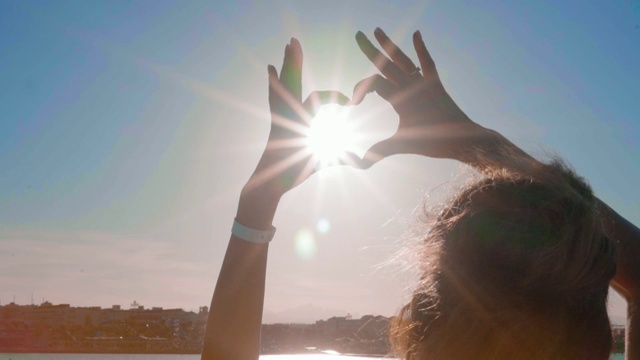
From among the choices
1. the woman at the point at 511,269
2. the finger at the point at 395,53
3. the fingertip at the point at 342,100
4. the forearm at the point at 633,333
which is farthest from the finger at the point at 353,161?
the forearm at the point at 633,333

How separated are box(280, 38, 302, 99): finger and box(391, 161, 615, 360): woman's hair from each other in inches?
21.0

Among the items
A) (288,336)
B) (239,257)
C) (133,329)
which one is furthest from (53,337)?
(239,257)

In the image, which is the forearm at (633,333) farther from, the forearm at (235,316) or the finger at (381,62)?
the forearm at (235,316)

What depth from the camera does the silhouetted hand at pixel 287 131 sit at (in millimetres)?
1280

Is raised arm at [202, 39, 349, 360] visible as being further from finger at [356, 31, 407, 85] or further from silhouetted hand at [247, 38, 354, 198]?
finger at [356, 31, 407, 85]

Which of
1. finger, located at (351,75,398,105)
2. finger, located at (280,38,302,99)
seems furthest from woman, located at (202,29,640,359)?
finger, located at (280,38,302,99)

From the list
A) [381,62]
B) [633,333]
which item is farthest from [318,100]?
[633,333]

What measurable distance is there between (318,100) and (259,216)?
29 centimetres

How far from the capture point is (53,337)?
5074 inches

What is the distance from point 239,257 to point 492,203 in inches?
23.2

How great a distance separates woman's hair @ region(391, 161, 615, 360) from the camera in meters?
0.84

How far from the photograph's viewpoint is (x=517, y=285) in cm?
85

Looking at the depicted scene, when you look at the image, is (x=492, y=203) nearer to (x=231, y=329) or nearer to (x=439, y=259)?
(x=439, y=259)

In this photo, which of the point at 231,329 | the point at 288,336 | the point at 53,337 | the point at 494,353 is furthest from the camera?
the point at 53,337
